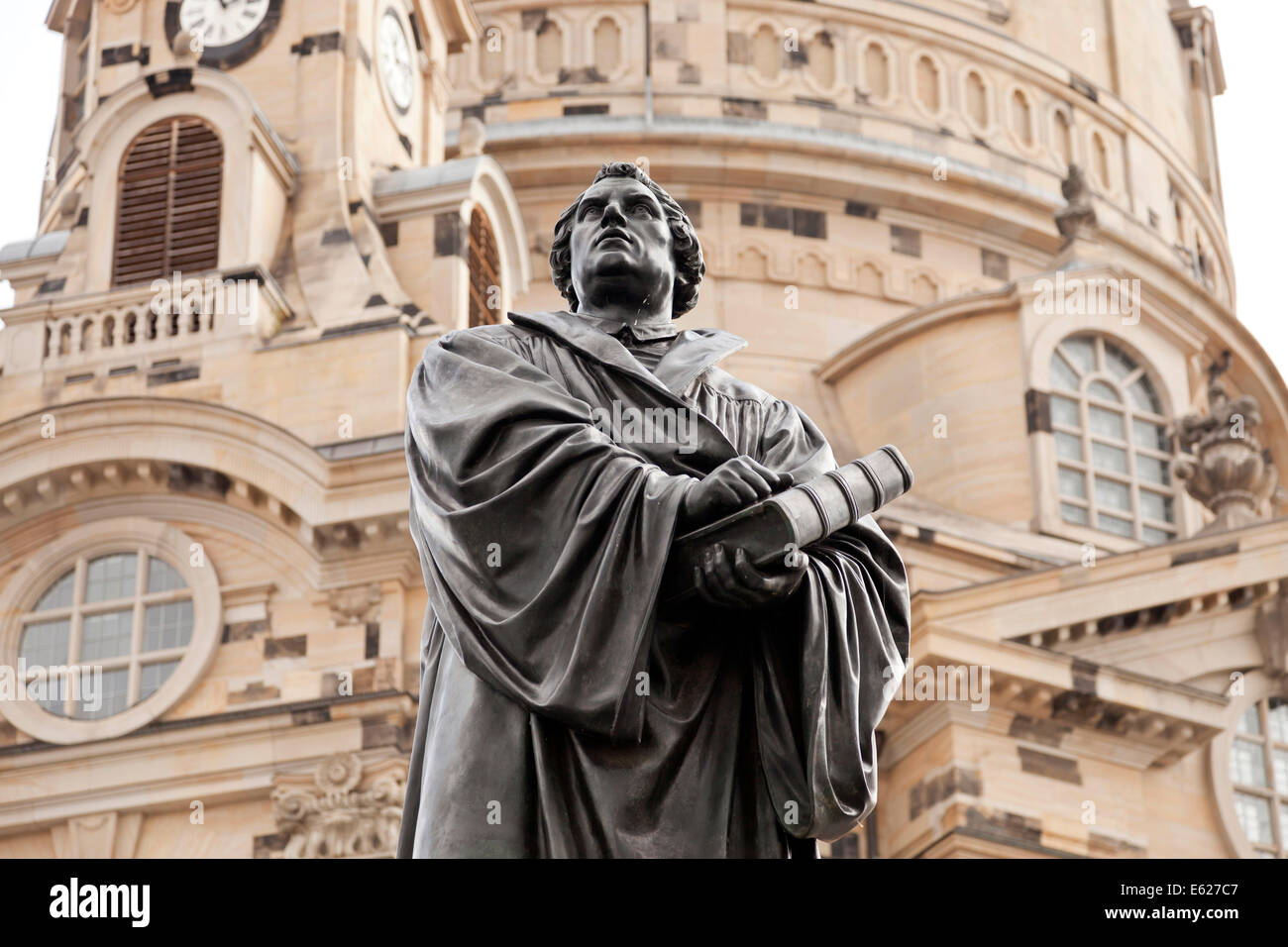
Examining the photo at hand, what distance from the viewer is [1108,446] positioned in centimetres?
3002

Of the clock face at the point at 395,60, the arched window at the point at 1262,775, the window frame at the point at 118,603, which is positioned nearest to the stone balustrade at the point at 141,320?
the window frame at the point at 118,603

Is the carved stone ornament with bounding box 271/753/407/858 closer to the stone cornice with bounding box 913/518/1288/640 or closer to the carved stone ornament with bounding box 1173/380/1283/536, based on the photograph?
the stone cornice with bounding box 913/518/1288/640

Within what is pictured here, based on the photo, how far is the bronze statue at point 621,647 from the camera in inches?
191

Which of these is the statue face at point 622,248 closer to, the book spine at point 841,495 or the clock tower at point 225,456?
the book spine at point 841,495

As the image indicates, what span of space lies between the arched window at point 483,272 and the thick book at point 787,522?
2062 cm

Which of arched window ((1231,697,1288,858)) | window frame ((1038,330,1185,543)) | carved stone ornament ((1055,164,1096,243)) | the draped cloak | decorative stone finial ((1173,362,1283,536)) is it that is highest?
carved stone ornament ((1055,164,1096,243))

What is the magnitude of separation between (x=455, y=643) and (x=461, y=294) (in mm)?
20422

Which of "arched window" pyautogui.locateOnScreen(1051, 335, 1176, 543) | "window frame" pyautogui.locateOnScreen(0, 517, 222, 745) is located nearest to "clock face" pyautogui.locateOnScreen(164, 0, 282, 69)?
"window frame" pyautogui.locateOnScreen(0, 517, 222, 745)

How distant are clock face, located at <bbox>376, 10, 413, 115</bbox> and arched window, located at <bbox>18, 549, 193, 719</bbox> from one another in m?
6.59

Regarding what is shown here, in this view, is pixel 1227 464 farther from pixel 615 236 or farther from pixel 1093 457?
pixel 615 236

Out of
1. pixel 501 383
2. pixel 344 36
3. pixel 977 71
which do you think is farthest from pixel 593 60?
pixel 501 383

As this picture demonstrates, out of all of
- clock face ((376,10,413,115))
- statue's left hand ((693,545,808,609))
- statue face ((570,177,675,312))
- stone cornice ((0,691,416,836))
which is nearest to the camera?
statue's left hand ((693,545,808,609))

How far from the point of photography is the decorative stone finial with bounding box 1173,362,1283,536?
26.2 metres
